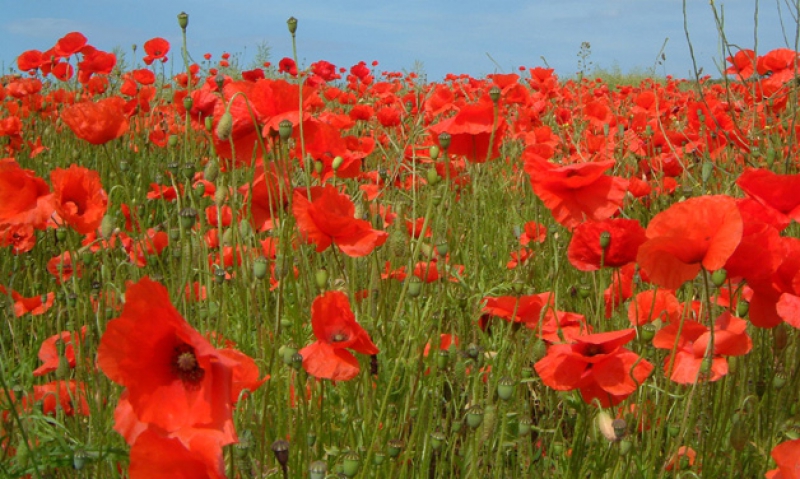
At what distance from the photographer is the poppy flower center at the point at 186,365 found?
97 centimetres

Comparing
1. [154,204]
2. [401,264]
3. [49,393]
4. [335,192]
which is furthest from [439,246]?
[154,204]

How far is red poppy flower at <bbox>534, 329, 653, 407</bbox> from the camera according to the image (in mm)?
1267

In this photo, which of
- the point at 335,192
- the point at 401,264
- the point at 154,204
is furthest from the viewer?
the point at 154,204

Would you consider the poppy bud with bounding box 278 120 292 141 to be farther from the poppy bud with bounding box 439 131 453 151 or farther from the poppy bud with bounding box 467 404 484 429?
the poppy bud with bounding box 467 404 484 429

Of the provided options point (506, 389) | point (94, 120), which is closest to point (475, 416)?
point (506, 389)

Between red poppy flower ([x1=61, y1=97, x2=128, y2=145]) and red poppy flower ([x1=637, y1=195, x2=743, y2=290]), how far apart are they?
59.9 inches

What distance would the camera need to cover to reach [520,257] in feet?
8.71

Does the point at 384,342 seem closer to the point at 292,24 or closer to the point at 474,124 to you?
the point at 474,124

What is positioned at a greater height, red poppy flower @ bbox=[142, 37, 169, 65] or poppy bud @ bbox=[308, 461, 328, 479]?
red poppy flower @ bbox=[142, 37, 169, 65]

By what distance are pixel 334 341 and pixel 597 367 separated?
428 millimetres

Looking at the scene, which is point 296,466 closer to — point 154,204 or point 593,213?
point 593,213

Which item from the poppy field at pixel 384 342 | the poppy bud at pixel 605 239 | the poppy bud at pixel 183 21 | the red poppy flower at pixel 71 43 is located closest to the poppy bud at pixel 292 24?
the poppy field at pixel 384 342

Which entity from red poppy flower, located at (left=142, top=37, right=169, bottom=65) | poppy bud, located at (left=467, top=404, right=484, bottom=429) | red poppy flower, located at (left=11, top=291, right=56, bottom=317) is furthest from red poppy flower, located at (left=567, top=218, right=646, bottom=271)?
red poppy flower, located at (left=142, top=37, right=169, bottom=65)

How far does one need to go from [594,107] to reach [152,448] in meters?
3.80
